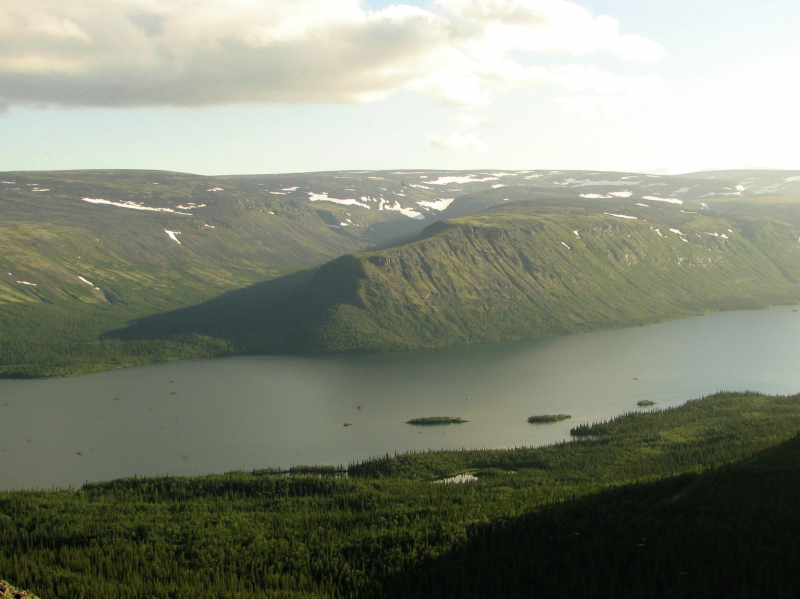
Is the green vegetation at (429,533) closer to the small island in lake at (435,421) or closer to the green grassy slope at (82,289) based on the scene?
the small island in lake at (435,421)

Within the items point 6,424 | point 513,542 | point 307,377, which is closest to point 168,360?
point 307,377

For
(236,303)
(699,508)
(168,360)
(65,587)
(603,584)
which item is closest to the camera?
(603,584)

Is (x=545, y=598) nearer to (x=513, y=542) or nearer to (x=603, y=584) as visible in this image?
(x=603, y=584)

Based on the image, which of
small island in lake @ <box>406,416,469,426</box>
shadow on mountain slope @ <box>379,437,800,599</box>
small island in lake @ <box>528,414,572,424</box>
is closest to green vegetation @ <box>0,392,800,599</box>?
shadow on mountain slope @ <box>379,437,800,599</box>

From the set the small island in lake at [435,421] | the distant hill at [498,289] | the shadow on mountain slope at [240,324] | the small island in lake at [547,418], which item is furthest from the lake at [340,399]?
the distant hill at [498,289]

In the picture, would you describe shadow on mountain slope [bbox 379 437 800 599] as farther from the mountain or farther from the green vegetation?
the mountain

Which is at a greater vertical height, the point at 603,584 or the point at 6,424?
the point at 603,584

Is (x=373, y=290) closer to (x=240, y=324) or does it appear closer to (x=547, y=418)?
(x=240, y=324)
